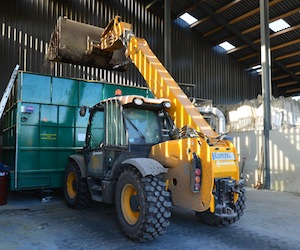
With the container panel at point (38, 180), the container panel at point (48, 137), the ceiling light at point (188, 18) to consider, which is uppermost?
the ceiling light at point (188, 18)

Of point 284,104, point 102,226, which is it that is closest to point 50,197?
point 102,226

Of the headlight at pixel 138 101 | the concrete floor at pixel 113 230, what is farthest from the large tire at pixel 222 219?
the headlight at pixel 138 101

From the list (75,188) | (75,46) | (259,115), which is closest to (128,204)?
(75,188)

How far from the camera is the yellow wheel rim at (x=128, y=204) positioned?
4711mm

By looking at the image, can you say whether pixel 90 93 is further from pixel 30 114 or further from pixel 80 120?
pixel 30 114

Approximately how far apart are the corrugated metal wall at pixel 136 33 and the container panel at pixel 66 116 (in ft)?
17.4

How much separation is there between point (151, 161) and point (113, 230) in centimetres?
148

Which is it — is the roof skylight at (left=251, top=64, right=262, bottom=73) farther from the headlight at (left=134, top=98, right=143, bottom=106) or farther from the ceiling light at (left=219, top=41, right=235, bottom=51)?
the headlight at (left=134, top=98, right=143, bottom=106)

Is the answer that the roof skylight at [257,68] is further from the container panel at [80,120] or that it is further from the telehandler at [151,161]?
the telehandler at [151,161]

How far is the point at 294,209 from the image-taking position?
7.30 meters

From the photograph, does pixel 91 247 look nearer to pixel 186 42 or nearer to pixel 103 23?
pixel 103 23

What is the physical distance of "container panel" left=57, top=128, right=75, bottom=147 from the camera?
782cm

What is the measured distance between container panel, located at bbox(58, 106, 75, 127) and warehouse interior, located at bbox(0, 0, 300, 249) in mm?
26

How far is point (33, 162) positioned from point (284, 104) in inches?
372
